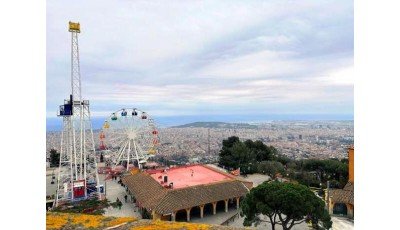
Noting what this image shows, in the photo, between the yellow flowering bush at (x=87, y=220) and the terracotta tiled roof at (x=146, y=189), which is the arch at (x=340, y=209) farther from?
the yellow flowering bush at (x=87, y=220)

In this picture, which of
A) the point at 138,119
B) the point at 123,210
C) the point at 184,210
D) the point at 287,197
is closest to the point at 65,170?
the point at 138,119

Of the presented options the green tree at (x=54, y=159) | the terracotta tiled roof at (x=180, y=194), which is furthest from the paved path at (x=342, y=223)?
the green tree at (x=54, y=159)

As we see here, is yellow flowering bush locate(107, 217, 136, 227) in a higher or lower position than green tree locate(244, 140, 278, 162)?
higher

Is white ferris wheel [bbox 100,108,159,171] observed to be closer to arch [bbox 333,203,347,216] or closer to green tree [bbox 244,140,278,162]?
green tree [bbox 244,140,278,162]

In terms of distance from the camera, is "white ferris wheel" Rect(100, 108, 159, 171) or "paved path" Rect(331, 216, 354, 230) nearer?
A: "paved path" Rect(331, 216, 354, 230)

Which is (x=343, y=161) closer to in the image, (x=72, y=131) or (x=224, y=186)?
(x=224, y=186)

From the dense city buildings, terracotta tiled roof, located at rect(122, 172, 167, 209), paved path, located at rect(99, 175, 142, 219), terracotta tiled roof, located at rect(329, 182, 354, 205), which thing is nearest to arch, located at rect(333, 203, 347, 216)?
terracotta tiled roof, located at rect(329, 182, 354, 205)
